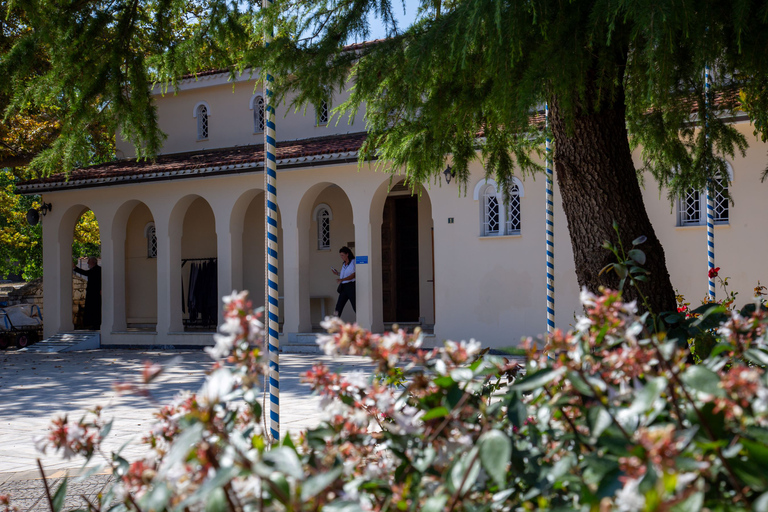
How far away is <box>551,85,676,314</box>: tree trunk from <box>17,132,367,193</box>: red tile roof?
971 cm

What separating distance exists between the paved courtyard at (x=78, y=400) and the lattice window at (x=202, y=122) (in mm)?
6170

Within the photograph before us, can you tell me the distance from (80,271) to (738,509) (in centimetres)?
2016

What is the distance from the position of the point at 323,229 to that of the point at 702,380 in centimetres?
1710

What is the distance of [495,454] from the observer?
4.77 ft

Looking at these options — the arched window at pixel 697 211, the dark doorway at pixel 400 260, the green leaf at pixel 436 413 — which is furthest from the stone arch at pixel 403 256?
the green leaf at pixel 436 413

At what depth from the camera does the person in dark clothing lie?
19.5m

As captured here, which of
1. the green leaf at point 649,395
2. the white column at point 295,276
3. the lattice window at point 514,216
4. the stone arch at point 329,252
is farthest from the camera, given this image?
the stone arch at point 329,252

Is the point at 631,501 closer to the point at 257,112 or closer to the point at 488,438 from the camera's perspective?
the point at 488,438

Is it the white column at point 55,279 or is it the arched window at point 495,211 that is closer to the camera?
the arched window at point 495,211

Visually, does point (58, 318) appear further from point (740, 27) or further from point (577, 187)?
point (740, 27)

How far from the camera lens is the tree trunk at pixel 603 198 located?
16.4 ft

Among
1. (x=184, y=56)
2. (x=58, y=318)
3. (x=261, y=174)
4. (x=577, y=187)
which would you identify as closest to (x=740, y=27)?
(x=577, y=187)

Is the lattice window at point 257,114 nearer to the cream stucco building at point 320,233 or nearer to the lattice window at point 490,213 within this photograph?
the cream stucco building at point 320,233

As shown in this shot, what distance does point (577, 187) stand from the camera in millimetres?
5082
